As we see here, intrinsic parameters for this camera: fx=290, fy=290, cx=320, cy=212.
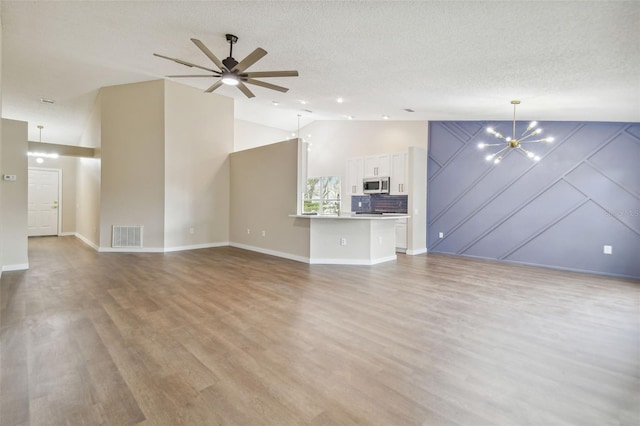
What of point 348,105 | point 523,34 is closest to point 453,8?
point 523,34

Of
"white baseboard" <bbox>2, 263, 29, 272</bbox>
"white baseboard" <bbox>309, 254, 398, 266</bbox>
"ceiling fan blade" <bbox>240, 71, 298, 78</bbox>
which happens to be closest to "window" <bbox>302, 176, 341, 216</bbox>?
"white baseboard" <bbox>309, 254, 398, 266</bbox>

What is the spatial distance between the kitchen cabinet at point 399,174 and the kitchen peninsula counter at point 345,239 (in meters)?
1.59

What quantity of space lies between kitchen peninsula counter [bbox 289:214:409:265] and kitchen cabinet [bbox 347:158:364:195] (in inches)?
102

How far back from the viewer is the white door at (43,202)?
29.1ft

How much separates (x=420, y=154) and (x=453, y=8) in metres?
4.50

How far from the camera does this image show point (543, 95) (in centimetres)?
397

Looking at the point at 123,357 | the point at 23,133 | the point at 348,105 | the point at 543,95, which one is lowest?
the point at 123,357

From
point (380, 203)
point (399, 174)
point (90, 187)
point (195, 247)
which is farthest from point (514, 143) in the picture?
point (90, 187)

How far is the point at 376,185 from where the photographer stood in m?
7.34

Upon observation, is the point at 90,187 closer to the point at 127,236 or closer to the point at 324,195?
the point at 127,236

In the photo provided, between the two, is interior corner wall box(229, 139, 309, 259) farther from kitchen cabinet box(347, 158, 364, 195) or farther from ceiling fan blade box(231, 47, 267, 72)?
kitchen cabinet box(347, 158, 364, 195)

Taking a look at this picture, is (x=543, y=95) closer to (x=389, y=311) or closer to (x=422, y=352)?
(x=389, y=311)

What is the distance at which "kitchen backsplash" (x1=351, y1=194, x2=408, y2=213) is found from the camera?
706cm

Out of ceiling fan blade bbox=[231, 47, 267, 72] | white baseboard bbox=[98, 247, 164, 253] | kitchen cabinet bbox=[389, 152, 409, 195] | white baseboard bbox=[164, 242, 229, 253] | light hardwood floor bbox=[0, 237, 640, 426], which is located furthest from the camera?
kitchen cabinet bbox=[389, 152, 409, 195]
